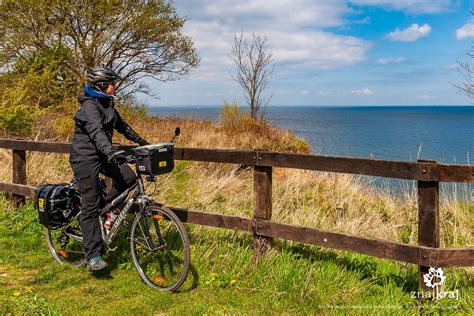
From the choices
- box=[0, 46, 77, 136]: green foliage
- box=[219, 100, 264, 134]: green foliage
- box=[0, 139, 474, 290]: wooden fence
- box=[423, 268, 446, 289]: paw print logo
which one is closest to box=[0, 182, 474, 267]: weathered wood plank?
box=[0, 139, 474, 290]: wooden fence

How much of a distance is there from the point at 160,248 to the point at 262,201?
117cm

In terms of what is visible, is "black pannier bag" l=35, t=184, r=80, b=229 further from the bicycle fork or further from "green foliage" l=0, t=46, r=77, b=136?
"green foliage" l=0, t=46, r=77, b=136

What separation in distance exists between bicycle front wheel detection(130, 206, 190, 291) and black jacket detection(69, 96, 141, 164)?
2.67ft

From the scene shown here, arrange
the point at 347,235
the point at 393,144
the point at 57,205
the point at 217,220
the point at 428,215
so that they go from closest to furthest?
the point at 428,215 < the point at 347,235 < the point at 217,220 < the point at 57,205 < the point at 393,144

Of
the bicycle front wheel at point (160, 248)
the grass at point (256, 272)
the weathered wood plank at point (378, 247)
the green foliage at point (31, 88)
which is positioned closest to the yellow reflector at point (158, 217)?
the bicycle front wheel at point (160, 248)

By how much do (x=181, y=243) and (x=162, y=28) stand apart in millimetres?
19886

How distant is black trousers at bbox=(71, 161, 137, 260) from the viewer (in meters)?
4.70

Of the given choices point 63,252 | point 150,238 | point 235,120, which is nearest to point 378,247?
point 150,238

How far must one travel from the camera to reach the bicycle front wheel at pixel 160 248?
4.45 meters

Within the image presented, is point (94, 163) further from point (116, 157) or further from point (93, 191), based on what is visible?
point (116, 157)

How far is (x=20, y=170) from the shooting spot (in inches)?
281

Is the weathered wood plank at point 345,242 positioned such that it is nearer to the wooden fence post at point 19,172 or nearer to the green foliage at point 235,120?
the wooden fence post at point 19,172

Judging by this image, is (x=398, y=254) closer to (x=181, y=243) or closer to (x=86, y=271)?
(x=181, y=243)

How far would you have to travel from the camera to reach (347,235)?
4277 mm
